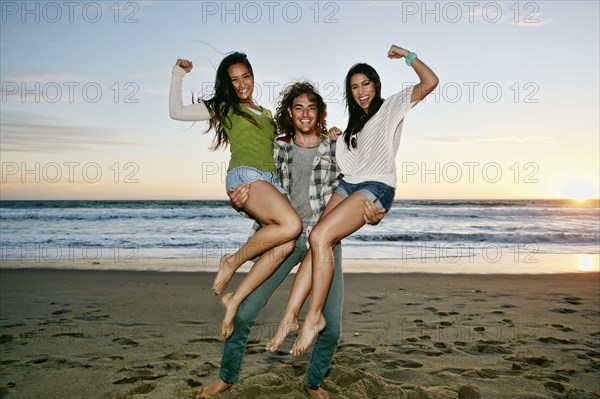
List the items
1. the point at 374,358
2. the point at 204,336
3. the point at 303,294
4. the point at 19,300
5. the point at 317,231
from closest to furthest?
the point at 317,231
the point at 303,294
the point at 374,358
the point at 204,336
the point at 19,300

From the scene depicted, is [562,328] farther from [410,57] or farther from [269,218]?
[269,218]

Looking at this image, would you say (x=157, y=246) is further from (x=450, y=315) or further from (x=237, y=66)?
(x=237, y=66)

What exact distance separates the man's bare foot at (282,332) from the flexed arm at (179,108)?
1.68 meters

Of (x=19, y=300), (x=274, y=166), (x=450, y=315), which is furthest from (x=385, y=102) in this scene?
(x=19, y=300)

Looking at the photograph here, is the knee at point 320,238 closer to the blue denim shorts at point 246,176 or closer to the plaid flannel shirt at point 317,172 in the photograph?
the plaid flannel shirt at point 317,172

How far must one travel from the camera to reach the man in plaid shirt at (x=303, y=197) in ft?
12.1

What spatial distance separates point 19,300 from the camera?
7.43 m

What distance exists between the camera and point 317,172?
3748mm

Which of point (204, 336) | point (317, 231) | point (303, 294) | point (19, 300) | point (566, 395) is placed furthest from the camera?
point (19, 300)

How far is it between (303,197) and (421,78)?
4.13 feet

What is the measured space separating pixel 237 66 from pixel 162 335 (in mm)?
3578

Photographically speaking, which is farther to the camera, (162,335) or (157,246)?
(157,246)

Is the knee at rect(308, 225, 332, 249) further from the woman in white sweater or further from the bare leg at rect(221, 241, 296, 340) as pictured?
the bare leg at rect(221, 241, 296, 340)

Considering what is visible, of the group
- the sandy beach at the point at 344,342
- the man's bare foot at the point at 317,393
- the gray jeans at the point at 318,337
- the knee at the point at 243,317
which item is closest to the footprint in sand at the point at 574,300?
the sandy beach at the point at 344,342
